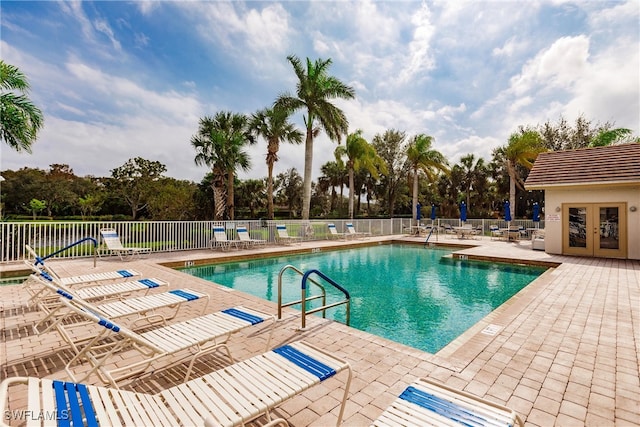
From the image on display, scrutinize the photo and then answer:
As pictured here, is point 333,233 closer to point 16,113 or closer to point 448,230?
point 448,230

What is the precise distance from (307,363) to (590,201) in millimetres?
14360

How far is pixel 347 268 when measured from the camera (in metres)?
11.0

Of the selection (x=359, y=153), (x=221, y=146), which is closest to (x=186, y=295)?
(x=221, y=146)

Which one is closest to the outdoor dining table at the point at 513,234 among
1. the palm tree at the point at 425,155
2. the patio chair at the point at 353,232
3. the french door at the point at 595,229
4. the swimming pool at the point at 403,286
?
the french door at the point at 595,229

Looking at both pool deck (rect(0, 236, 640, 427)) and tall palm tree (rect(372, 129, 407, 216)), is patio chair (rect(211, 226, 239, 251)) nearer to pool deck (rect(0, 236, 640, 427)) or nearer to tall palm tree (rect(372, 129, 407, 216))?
pool deck (rect(0, 236, 640, 427))

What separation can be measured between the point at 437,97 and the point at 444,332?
15.0 meters

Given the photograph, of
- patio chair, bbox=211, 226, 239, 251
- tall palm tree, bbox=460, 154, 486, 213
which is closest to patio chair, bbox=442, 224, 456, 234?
tall palm tree, bbox=460, 154, 486, 213

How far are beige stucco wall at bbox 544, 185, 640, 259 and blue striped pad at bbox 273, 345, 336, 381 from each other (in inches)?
555

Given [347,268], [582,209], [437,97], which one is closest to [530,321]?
[347,268]

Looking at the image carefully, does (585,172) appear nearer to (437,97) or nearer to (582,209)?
(582,209)

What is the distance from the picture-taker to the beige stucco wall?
1117cm

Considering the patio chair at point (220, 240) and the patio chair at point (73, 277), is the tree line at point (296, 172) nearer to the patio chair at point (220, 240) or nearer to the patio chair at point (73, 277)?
the patio chair at point (220, 240)

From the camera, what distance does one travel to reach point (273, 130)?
63.8 feet

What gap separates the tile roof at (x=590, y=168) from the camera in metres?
11.3
